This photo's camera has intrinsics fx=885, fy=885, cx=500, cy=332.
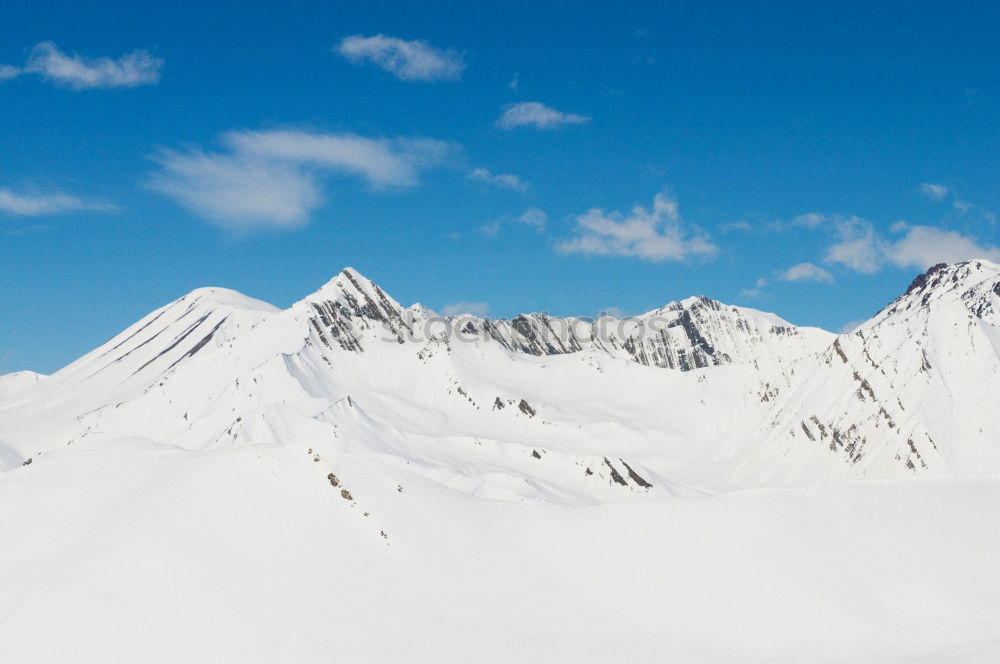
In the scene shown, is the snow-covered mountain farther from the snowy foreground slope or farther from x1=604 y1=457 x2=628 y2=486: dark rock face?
the snowy foreground slope

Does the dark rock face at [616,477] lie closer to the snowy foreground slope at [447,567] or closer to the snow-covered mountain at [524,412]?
the snow-covered mountain at [524,412]

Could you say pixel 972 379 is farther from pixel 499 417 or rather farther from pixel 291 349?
pixel 291 349

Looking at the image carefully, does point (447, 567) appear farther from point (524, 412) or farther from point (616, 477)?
point (524, 412)

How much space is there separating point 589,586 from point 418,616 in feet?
22.4

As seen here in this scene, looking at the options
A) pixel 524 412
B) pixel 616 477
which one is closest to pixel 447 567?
pixel 616 477

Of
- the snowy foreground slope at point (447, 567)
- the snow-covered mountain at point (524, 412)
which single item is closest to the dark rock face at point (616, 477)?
the snow-covered mountain at point (524, 412)

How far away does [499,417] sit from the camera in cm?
17550

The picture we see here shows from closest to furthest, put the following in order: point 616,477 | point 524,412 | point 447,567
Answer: point 447,567 → point 616,477 → point 524,412

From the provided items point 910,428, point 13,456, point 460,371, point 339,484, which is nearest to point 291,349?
point 460,371

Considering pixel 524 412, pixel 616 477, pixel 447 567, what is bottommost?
pixel 447 567

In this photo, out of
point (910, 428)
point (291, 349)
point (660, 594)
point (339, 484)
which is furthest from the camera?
point (910, 428)

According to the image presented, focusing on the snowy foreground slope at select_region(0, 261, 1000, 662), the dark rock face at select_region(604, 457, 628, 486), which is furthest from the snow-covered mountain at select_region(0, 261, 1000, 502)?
the snowy foreground slope at select_region(0, 261, 1000, 662)

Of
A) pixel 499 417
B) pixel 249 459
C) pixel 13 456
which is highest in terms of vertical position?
pixel 499 417

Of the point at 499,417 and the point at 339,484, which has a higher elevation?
the point at 499,417
